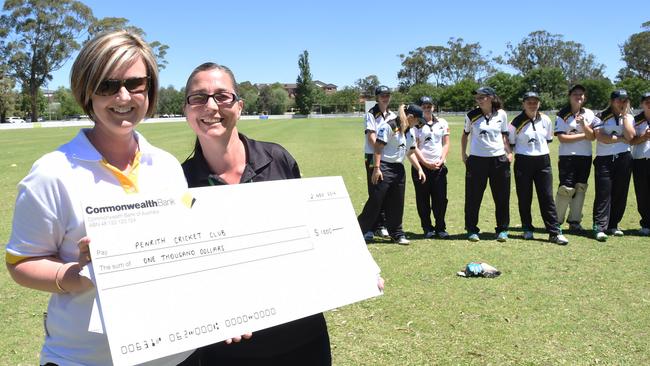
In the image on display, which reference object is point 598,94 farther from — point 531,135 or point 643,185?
point 531,135

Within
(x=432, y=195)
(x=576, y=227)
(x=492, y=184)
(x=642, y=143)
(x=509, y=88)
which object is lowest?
(x=576, y=227)

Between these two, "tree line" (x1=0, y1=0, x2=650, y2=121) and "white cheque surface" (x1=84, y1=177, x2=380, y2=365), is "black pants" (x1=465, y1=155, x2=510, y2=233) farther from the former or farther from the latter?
"tree line" (x1=0, y1=0, x2=650, y2=121)

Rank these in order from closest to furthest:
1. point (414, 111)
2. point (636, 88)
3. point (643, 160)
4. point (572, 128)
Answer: point (414, 111) < point (572, 128) < point (643, 160) < point (636, 88)

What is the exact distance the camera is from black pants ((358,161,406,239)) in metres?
7.72

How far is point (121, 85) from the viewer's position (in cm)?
196

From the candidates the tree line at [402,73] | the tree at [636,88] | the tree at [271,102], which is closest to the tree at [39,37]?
the tree line at [402,73]

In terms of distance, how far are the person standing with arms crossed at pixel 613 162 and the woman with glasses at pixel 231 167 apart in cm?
712

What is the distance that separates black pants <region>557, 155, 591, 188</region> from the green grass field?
103 cm

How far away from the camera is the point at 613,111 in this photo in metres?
8.07

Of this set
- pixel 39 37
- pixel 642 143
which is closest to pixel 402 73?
pixel 39 37

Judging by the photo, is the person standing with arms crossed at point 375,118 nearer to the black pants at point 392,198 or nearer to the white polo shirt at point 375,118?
the white polo shirt at point 375,118

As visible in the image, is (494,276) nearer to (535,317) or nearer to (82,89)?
(535,317)

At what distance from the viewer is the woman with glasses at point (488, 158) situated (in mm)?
7789

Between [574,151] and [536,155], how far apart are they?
3.37 ft
